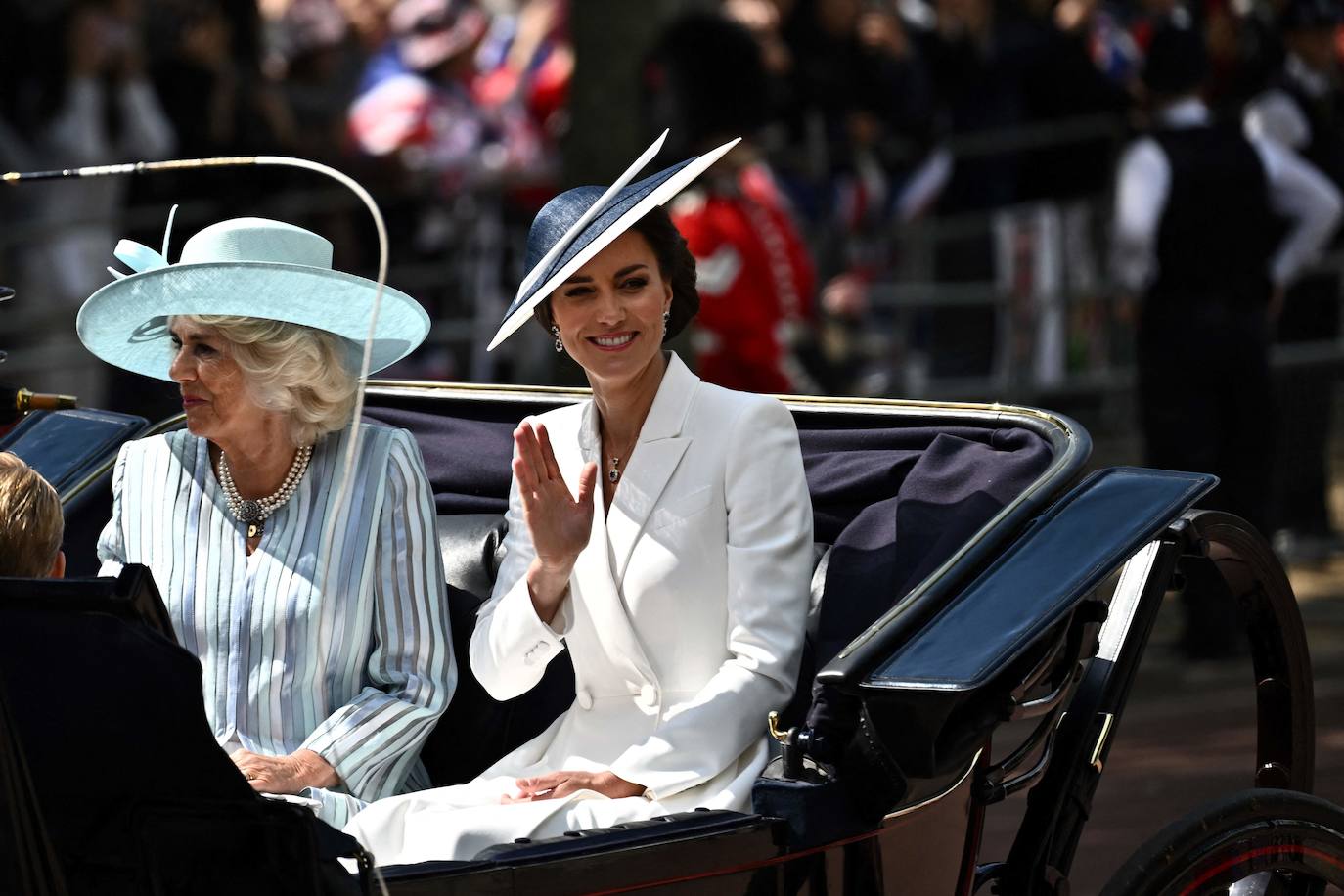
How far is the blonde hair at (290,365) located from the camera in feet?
11.0

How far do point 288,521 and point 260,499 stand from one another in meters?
0.06

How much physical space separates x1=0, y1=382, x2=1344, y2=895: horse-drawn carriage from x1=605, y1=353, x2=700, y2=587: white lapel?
316 mm

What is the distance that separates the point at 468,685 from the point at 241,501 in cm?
52

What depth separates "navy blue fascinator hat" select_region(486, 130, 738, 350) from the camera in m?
3.17

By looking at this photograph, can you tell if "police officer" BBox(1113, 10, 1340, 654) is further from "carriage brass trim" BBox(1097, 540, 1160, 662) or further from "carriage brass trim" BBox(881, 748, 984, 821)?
"carriage brass trim" BBox(881, 748, 984, 821)

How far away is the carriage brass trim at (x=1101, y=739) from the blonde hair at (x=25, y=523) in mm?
1556

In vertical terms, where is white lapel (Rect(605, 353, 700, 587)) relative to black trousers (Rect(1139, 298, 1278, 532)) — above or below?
above

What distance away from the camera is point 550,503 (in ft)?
10.4

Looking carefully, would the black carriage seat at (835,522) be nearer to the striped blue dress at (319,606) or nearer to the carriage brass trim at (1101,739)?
the striped blue dress at (319,606)

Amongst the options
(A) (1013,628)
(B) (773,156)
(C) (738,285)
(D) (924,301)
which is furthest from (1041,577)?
(B) (773,156)

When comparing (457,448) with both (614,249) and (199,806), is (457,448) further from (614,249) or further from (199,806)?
(199,806)

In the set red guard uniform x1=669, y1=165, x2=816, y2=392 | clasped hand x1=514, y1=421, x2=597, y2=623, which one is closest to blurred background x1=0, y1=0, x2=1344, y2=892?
red guard uniform x1=669, y1=165, x2=816, y2=392

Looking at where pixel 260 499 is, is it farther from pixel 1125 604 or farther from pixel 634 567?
pixel 1125 604

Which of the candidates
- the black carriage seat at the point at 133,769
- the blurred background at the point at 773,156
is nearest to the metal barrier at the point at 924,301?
the blurred background at the point at 773,156
